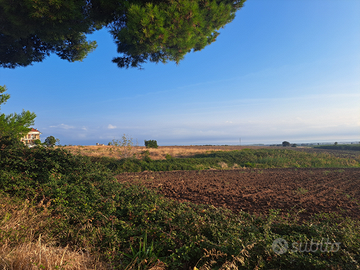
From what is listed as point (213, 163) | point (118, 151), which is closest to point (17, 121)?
point (118, 151)

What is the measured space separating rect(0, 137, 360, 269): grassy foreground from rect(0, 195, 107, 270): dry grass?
11 millimetres

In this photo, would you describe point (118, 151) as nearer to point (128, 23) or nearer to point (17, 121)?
point (17, 121)

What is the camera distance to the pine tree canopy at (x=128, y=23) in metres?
6.19

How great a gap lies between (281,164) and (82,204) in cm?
2127

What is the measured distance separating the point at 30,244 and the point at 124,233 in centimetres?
135

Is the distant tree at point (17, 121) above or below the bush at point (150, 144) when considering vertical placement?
above

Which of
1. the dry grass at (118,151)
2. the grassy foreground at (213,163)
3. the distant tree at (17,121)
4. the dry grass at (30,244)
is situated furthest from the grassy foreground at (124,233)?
the grassy foreground at (213,163)

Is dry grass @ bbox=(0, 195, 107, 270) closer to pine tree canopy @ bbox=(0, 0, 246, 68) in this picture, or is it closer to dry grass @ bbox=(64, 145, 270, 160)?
pine tree canopy @ bbox=(0, 0, 246, 68)

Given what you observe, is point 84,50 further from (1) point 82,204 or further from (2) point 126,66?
(1) point 82,204

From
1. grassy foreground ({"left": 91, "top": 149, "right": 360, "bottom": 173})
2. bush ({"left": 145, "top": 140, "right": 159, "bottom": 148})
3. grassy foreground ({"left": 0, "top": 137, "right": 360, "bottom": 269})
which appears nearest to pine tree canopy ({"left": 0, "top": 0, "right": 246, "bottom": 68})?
grassy foreground ({"left": 0, "top": 137, "right": 360, "bottom": 269})

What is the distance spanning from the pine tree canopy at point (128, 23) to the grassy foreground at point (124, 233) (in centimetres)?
435

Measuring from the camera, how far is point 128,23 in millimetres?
6262

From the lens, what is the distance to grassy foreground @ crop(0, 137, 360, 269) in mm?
2537

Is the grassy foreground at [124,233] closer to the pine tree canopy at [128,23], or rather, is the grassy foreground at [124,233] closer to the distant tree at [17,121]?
the pine tree canopy at [128,23]
